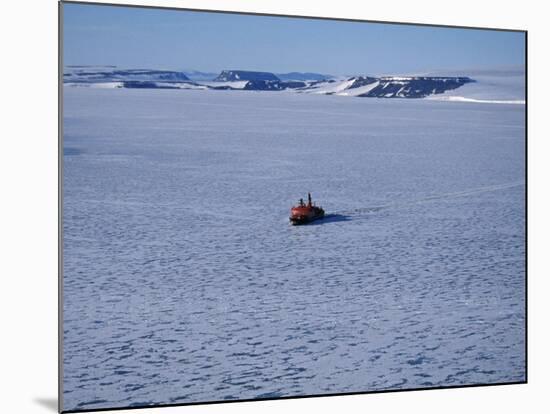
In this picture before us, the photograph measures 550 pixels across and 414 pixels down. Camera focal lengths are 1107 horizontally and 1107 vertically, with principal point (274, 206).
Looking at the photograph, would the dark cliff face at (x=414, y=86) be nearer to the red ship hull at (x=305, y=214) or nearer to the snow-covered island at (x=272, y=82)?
the snow-covered island at (x=272, y=82)

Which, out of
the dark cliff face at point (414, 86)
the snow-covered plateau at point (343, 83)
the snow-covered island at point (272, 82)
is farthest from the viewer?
the dark cliff face at point (414, 86)

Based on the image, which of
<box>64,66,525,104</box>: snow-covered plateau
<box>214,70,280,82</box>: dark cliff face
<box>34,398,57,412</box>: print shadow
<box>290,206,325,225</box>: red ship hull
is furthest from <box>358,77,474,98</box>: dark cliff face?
<box>34,398,57,412</box>: print shadow

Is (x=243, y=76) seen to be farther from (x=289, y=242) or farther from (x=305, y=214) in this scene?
(x=289, y=242)

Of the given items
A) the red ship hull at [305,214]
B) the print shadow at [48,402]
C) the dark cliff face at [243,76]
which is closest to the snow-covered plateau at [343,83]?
the dark cliff face at [243,76]

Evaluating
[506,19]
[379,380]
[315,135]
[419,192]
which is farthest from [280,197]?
[506,19]

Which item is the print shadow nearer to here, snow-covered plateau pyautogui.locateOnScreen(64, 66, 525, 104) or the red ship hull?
snow-covered plateau pyautogui.locateOnScreen(64, 66, 525, 104)

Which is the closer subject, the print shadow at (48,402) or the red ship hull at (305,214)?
the print shadow at (48,402)
